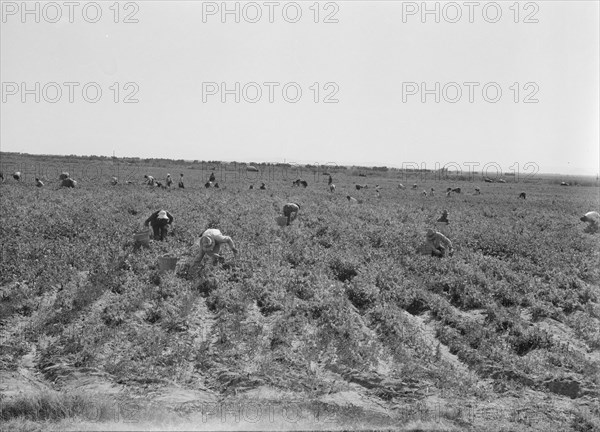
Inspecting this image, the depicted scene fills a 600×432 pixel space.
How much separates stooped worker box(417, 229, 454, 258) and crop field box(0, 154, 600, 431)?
14.2 inches

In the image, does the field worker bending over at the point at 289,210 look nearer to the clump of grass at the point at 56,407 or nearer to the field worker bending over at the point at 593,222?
the field worker bending over at the point at 593,222

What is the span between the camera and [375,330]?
9406 mm

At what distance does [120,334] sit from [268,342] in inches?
99.3

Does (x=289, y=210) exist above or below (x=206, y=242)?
above

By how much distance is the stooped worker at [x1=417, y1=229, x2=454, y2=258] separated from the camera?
46.7 feet

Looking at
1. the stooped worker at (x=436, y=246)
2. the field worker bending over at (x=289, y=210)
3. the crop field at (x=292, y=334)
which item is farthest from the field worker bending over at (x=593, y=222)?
the field worker bending over at (x=289, y=210)

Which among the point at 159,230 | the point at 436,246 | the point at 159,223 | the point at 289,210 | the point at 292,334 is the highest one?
the point at 289,210

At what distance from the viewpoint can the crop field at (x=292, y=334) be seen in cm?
692

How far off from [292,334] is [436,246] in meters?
7.00

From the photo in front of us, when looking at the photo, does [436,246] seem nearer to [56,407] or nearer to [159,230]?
[159,230]

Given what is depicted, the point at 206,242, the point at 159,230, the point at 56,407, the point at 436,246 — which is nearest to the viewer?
the point at 56,407

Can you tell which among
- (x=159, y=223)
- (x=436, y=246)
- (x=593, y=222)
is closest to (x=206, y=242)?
(x=159, y=223)

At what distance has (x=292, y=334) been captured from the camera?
29.2 ft

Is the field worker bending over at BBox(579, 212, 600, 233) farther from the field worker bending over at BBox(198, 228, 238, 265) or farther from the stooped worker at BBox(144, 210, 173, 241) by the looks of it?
the stooped worker at BBox(144, 210, 173, 241)
